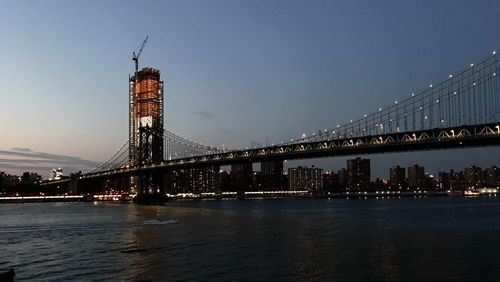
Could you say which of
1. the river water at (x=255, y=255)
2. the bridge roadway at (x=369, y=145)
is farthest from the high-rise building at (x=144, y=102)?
the river water at (x=255, y=255)

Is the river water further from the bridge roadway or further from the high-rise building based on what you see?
the high-rise building

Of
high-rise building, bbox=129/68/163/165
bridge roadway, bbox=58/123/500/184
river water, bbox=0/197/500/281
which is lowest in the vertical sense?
river water, bbox=0/197/500/281

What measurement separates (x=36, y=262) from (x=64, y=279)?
5702 mm

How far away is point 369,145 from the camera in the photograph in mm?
75125

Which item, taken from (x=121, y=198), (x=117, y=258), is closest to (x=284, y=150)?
(x=117, y=258)

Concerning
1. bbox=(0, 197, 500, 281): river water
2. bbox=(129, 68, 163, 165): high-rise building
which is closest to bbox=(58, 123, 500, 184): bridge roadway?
bbox=(0, 197, 500, 281): river water

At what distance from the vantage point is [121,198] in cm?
16800

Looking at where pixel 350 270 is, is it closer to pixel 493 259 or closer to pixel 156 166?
pixel 493 259

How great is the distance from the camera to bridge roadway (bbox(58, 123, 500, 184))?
63.4 metres

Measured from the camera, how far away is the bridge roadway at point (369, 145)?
63.4 m

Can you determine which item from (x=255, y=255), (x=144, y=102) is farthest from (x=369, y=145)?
(x=144, y=102)

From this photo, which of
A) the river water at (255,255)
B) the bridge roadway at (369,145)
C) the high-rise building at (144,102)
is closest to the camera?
the river water at (255,255)

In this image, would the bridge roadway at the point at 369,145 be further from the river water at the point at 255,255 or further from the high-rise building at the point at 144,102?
the high-rise building at the point at 144,102

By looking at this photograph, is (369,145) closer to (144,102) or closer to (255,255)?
(255,255)
